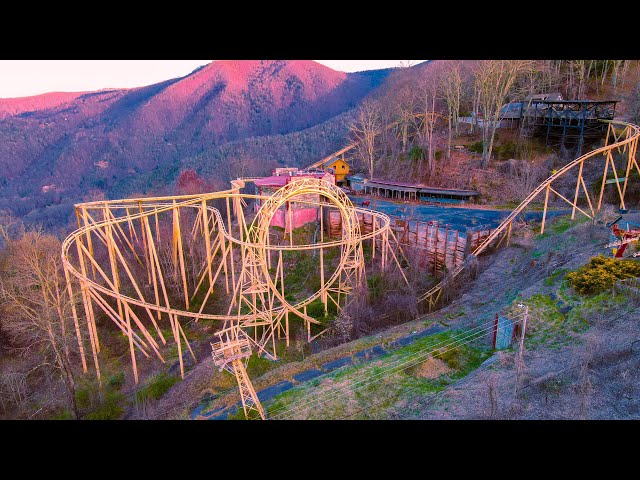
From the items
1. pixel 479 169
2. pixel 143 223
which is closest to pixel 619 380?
pixel 143 223

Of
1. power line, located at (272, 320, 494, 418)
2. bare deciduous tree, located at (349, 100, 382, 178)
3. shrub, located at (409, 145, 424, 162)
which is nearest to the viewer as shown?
power line, located at (272, 320, 494, 418)

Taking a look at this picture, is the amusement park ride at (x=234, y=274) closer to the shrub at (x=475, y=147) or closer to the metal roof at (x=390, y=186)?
the metal roof at (x=390, y=186)

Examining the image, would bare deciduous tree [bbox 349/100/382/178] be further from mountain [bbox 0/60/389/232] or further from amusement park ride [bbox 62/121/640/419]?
mountain [bbox 0/60/389/232]

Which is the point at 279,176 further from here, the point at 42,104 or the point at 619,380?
the point at 42,104

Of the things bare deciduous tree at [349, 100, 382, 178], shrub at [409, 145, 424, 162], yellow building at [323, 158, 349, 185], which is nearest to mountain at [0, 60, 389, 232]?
bare deciduous tree at [349, 100, 382, 178]

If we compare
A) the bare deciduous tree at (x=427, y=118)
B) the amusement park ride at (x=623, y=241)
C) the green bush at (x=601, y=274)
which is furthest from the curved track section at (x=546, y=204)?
the bare deciduous tree at (x=427, y=118)

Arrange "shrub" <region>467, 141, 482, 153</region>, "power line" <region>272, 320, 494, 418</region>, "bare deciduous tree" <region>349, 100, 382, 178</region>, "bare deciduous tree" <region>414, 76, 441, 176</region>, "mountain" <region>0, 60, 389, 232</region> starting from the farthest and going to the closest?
1. "mountain" <region>0, 60, 389, 232</region>
2. "bare deciduous tree" <region>349, 100, 382, 178</region>
3. "bare deciduous tree" <region>414, 76, 441, 176</region>
4. "shrub" <region>467, 141, 482, 153</region>
5. "power line" <region>272, 320, 494, 418</region>

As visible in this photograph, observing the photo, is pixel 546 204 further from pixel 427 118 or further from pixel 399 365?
pixel 427 118
